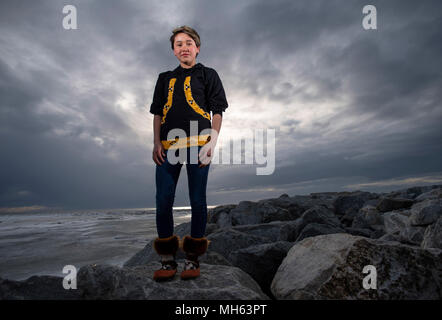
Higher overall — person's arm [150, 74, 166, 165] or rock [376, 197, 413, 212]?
person's arm [150, 74, 166, 165]

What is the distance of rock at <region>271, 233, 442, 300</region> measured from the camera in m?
2.14

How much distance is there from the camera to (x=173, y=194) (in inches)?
102

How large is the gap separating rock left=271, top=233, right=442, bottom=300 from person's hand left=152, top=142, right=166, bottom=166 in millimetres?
1926

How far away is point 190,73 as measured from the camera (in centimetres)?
287

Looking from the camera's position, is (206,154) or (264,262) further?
(264,262)

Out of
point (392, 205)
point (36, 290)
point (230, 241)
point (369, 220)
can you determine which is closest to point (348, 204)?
point (392, 205)

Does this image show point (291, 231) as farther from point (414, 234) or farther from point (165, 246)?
point (165, 246)

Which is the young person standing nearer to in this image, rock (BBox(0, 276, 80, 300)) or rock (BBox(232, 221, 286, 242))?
rock (BBox(0, 276, 80, 300))

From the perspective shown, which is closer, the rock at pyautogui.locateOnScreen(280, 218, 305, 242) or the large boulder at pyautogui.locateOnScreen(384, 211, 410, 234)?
the rock at pyautogui.locateOnScreen(280, 218, 305, 242)

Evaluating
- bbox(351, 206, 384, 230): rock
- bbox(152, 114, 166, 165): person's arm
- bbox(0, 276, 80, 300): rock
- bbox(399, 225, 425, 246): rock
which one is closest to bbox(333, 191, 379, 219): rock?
bbox(351, 206, 384, 230): rock

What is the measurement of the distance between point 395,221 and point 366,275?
19.4 ft

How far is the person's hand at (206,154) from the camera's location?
258 centimetres

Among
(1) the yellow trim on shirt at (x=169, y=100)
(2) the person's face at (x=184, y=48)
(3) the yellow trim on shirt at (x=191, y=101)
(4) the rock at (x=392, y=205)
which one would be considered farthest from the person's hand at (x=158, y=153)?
(4) the rock at (x=392, y=205)
